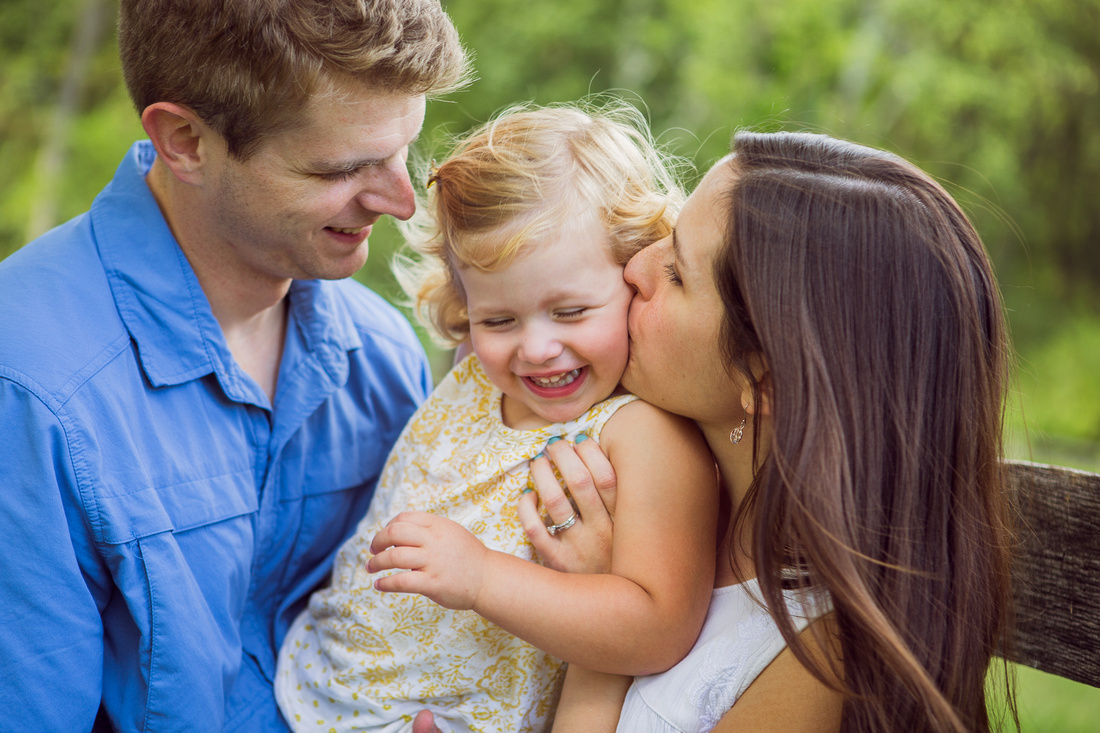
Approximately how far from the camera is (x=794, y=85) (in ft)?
30.9

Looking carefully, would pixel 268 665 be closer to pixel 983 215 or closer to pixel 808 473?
pixel 808 473

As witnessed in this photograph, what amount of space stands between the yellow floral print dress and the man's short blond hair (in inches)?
30.6

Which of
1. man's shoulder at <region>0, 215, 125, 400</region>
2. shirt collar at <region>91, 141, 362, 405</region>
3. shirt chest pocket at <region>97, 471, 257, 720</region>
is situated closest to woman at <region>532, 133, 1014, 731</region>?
shirt chest pocket at <region>97, 471, 257, 720</region>

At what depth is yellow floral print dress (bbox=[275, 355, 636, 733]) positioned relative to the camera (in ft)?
5.95

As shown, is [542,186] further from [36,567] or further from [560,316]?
[36,567]

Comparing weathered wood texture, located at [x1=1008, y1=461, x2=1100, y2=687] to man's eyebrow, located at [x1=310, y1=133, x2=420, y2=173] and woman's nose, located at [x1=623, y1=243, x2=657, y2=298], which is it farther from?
man's eyebrow, located at [x1=310, y1=133, x2=420, y2=173]

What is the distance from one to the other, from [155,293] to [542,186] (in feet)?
2.84

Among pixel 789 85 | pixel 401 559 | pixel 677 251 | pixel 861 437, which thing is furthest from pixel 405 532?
pixel 789 85

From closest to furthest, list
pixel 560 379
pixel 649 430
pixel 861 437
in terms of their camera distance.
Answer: pixel 861 437 → pixel 649 430 → pixel 560 379

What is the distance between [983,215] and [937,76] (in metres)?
2.59

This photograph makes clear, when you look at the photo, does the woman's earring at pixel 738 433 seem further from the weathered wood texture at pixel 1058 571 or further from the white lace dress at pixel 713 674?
the weathered wood texture at pixel 1058 571

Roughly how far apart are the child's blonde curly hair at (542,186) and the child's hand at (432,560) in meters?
0.55

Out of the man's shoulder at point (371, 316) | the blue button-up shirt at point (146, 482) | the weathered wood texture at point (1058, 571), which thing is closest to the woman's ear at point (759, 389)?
the weathered wood texture at point (1058, 571)

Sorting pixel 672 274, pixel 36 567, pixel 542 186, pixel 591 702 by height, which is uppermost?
pixel 542 186
